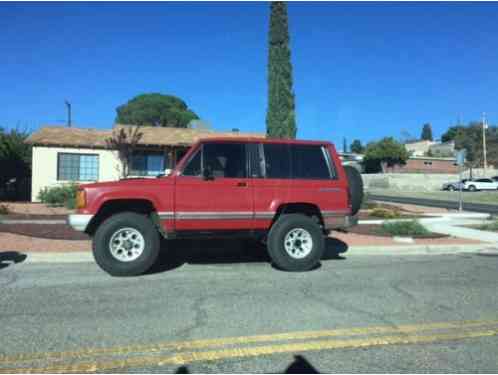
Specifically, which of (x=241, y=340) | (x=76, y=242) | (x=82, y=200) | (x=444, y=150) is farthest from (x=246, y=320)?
(x=444, y=150)

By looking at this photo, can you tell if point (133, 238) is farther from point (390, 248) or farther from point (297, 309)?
point (390, 248)

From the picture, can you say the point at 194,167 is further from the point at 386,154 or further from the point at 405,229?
the point at 386,154

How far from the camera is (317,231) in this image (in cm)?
689

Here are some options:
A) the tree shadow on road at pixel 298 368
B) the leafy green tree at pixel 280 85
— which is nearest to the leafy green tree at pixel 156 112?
the leafy green tree at pixel 280 85

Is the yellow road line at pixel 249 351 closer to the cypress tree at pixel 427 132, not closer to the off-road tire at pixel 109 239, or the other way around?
the off-road tire at pixel 109 239

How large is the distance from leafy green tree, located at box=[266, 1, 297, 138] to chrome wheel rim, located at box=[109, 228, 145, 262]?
538 inches

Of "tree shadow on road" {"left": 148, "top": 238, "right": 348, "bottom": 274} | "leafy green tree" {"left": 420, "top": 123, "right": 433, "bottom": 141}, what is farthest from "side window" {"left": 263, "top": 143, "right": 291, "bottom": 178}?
"leafy green tree" {"left": 420, "top": 123, "right": 433, "bottom": 141}

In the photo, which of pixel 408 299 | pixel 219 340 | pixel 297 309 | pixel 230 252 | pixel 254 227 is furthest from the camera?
pixel 230 252

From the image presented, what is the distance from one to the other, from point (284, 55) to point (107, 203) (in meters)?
15.5

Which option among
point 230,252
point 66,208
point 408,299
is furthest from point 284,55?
point 408,299

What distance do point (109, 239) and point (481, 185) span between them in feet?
156

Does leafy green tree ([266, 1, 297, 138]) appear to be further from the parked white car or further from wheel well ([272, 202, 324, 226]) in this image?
the parked white car

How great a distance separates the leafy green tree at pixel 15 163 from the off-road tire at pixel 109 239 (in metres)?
15.8

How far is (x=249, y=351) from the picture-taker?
3598 mm
